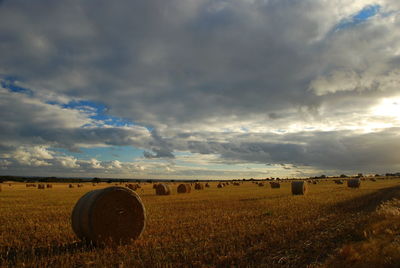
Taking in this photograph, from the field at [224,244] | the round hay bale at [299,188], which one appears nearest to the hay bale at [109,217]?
the field at [224,244]

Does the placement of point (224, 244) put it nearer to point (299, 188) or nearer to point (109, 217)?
point (109, 217)

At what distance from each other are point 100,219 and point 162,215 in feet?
17.1

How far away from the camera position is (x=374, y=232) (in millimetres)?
8031

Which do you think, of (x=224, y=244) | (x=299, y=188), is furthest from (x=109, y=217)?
(x=299, y=188)

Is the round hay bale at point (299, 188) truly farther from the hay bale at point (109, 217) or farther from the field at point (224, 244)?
the hay bale at point (109, 217)

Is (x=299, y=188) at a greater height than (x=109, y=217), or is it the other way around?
(x=109, y=217)

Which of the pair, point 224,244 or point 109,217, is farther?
point 109,217

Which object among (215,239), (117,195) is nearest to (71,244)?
(117,195)

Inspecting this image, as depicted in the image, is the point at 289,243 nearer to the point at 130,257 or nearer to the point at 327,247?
the point at 327,247

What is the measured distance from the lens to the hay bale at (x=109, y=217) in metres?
8.67

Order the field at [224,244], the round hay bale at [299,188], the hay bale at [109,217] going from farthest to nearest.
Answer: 1. the round hay bale at [299,188]
2. the hay bale at [109,217]
3. the field at [224,244]

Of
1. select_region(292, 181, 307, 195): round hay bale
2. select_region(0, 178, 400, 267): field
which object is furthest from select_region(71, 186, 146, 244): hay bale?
select_region(292, 181, 307, 195): round hay bale

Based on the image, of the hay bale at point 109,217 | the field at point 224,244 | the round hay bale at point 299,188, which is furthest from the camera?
the round hay bale at point 299,188

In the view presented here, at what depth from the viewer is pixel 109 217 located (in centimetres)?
914
